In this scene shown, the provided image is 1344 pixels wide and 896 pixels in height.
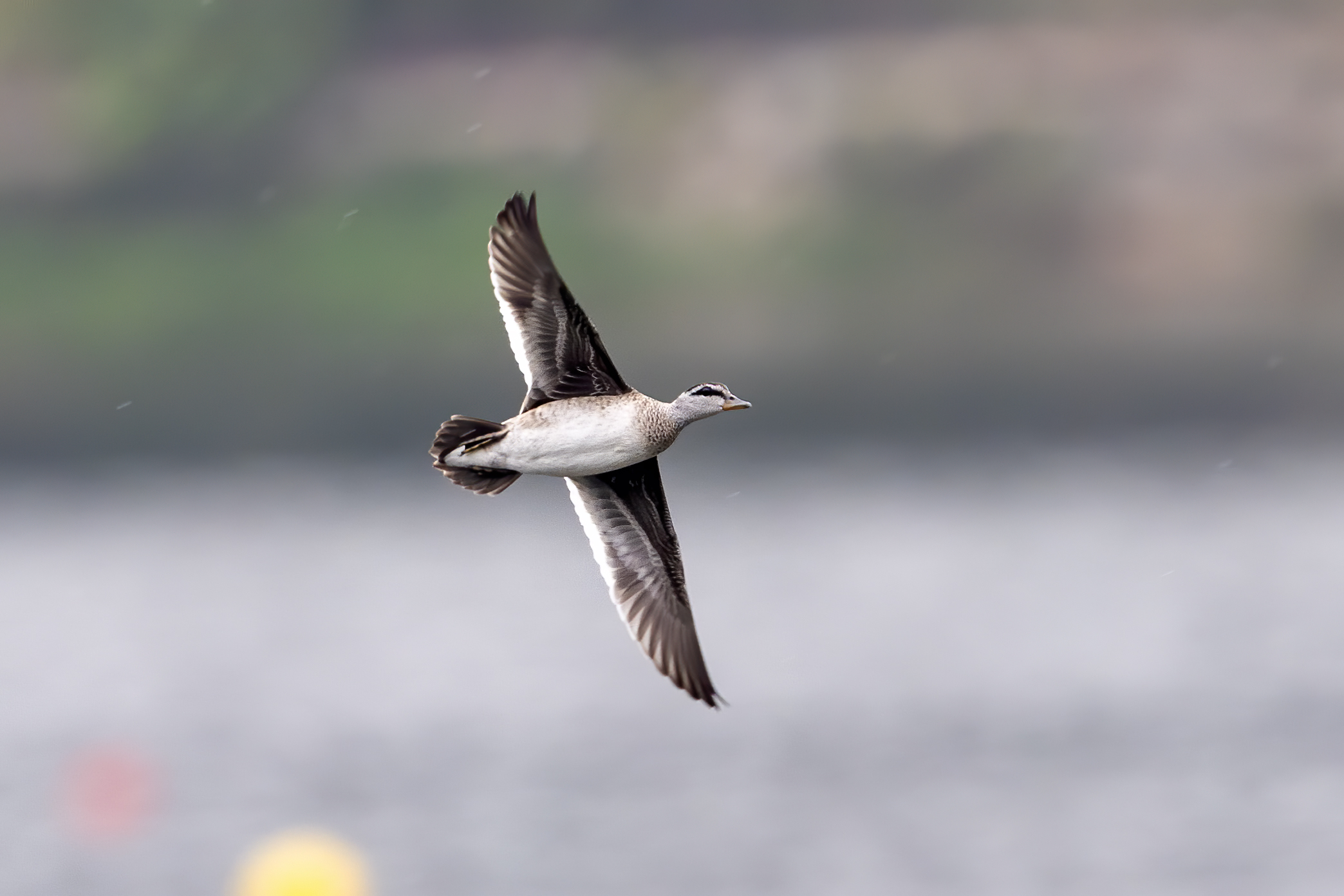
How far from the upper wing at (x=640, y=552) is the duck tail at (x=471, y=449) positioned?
1225 millimetres

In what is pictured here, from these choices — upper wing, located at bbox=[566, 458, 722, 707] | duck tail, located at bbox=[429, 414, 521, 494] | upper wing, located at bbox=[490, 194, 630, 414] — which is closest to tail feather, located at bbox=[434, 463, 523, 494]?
duck tail, located at bbox=[429, 414, 521, 494]

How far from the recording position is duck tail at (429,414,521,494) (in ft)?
51.5

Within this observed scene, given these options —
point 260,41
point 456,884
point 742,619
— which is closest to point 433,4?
point 260,41

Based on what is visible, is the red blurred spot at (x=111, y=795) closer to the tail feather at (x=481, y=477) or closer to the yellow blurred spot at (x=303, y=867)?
the yellow blurred spot at (x=303, y=867)

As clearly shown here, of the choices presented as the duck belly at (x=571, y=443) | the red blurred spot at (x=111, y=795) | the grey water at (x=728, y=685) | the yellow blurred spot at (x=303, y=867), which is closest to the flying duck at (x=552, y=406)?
the duck belly at (x=571, y=443)

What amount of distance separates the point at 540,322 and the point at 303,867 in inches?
1563

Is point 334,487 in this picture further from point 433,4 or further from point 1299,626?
point 1299,626

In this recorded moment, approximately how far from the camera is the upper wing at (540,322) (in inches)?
623

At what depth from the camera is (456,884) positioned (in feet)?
172

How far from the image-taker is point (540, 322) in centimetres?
1591

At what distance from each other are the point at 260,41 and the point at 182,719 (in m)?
45.1

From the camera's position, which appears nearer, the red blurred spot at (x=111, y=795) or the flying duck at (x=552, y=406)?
the flying duck at (x=552, y=406)

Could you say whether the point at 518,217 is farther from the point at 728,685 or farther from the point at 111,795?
the point at 728,685

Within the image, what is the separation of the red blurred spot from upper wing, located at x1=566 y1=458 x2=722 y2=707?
42264mm
